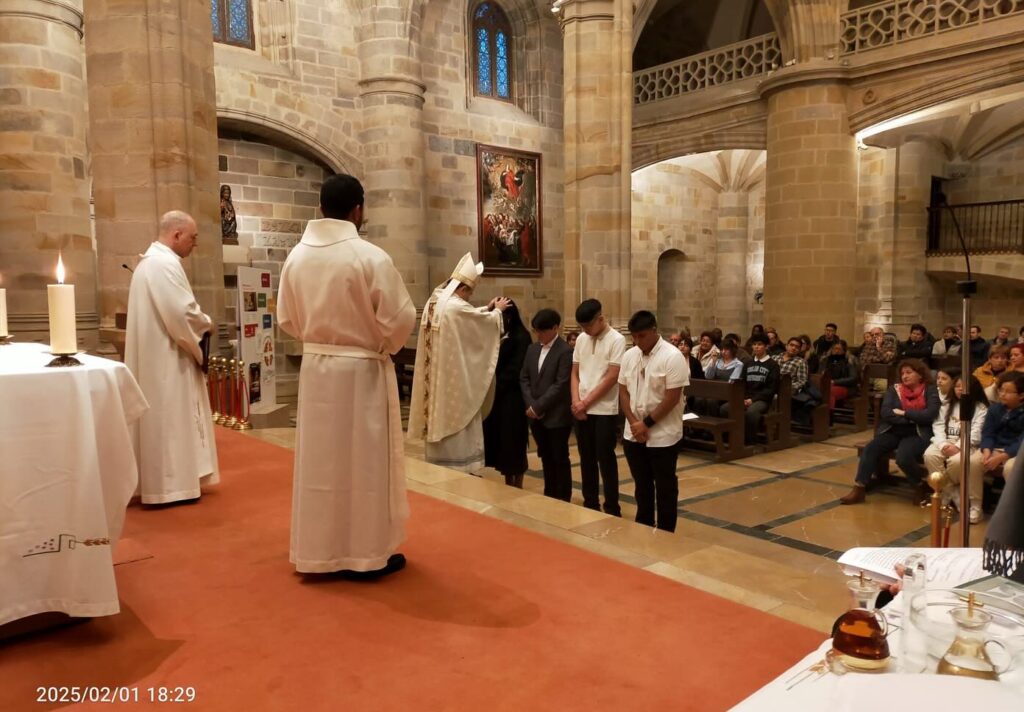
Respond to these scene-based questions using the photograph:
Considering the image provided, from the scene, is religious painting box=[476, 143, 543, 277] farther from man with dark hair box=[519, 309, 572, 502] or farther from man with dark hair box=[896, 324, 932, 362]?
man with dark hair box=[519, 309, 572, 502]

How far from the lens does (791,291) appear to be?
513 inches

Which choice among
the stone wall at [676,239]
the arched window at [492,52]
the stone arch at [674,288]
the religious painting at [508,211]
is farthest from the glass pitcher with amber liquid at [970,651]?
the stone arch at [674,288]

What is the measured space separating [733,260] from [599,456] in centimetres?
1598

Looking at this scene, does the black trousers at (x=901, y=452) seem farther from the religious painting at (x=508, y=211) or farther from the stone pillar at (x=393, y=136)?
the religious painting at (x=508, y=211)

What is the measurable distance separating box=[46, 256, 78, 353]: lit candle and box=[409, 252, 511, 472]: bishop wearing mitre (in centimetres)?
295

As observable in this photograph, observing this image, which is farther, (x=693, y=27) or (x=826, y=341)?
(x=693, y=27)

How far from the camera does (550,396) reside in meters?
5.50

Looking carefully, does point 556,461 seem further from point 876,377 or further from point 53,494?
point 876,377

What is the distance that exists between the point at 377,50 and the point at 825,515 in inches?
414

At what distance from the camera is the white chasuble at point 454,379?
5.47 meters

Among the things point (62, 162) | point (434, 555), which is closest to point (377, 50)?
point (62, 162)

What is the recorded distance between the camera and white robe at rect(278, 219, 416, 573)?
297 centimetres

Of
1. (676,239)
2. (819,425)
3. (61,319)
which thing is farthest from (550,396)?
(676,239)

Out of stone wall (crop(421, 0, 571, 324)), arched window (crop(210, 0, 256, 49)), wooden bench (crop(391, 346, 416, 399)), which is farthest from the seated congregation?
arched window (crop(210, 0, 256, 49))
